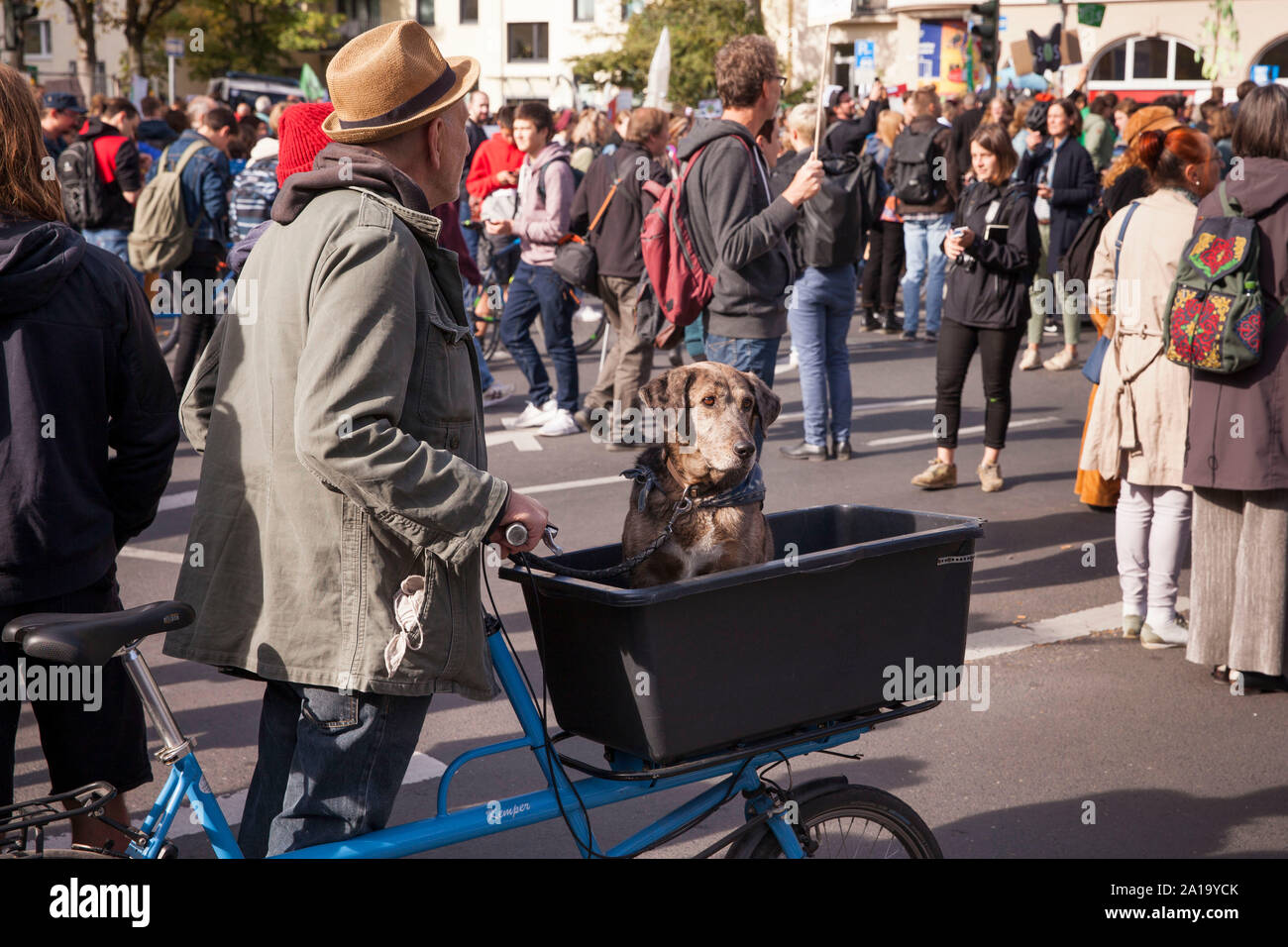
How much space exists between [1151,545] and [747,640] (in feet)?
12.2

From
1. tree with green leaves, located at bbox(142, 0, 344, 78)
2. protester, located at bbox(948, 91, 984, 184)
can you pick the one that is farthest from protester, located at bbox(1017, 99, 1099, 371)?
tree with green leaves, located at bbox(142, 0, 344, 78)

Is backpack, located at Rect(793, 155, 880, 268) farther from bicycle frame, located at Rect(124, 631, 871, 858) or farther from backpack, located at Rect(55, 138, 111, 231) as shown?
backpack, located at Rect(55, 138, 111, 231)

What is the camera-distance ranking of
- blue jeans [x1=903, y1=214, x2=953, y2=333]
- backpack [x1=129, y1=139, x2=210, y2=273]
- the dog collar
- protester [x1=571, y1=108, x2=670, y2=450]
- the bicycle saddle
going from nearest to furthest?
1. the bicycle saddle
2. the dog collar
3. protester [x1=571, y1=108, x2=670, y2=450]
4. backpack [x1=129, y1=139, x2=210, y2=273]
5. blue jeans [x1=903, y1=214, x2=953, y2=333]

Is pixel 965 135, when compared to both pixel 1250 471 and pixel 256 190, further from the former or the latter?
pixel 1250 471

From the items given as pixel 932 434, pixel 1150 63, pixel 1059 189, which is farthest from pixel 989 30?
pixel 1150 63

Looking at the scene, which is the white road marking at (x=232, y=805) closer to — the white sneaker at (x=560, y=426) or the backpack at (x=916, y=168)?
the white sneaker at (x=560, y=426)

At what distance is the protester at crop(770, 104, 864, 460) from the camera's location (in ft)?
30.4

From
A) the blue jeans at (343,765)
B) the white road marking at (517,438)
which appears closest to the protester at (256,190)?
the white road marking at (517,438)

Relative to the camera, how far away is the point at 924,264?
14.0 metres

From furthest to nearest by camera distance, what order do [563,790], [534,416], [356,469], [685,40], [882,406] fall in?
1. [685,40]
2. [882,406]
3. [534,416]
4. [563,790]
5. [356,469]

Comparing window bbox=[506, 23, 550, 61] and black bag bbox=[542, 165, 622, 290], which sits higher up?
window bbox=[506, 23, 550, 61]

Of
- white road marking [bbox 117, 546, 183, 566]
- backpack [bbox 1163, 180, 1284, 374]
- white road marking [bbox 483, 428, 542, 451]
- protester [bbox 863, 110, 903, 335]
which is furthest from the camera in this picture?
protester [bbox 863, 110, 903, 335]

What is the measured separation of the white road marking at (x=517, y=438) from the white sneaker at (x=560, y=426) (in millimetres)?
100

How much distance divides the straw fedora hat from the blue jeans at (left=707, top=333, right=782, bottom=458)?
3996 mm
